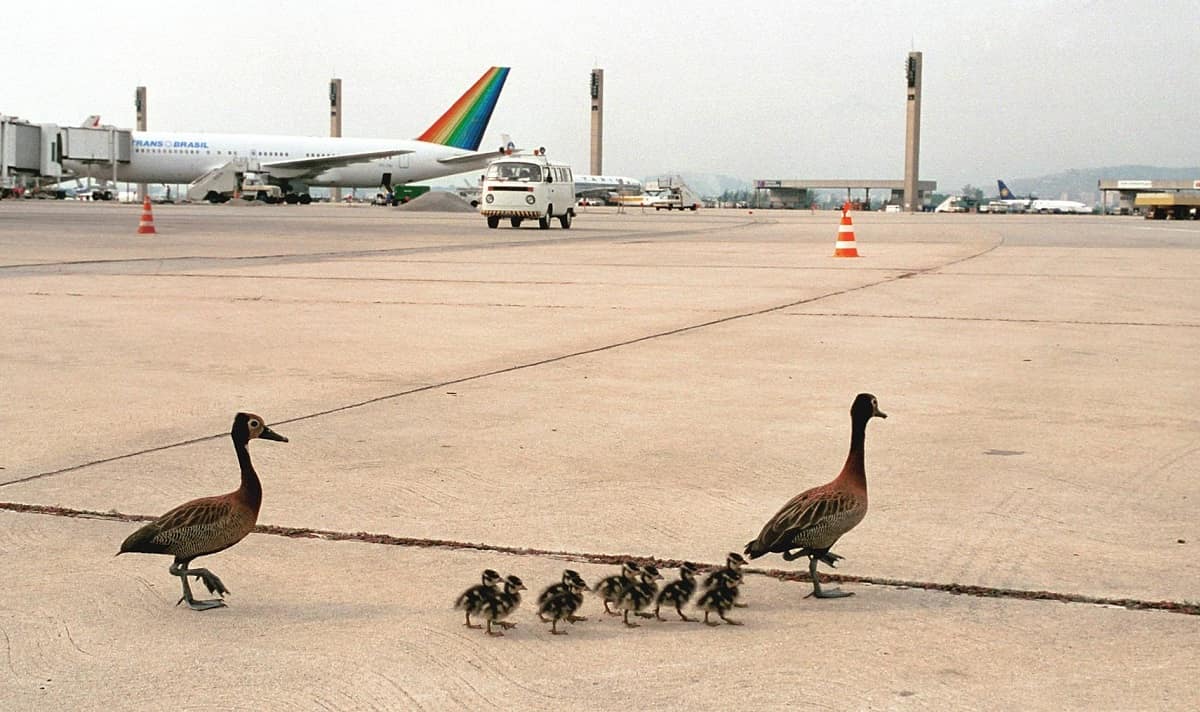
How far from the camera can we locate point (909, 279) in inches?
685

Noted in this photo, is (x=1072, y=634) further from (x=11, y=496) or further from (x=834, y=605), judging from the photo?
(x=11, y=496)

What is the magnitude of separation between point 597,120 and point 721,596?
456 feet

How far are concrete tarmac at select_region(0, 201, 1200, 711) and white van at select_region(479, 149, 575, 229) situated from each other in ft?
70.0

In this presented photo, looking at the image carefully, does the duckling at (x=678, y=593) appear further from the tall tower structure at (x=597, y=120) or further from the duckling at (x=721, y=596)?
the tall tower structure at (x=597, y=120)

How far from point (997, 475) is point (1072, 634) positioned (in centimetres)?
206

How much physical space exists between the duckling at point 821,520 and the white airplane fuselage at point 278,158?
6689 cm

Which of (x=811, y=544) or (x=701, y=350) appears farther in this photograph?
(x=701, y=350)

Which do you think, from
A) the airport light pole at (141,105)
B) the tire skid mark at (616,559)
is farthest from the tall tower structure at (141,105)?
the tire skid mark at (616,559)

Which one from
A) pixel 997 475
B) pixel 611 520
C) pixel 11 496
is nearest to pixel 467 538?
pixel 611 520

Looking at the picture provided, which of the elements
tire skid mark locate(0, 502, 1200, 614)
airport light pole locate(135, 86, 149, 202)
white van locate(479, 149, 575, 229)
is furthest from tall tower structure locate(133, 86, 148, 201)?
tire skid mark locate(0, 502, 1200, 614)

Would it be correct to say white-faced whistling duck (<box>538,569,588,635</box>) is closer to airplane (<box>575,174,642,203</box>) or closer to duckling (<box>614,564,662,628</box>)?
duckling (<box>614,564,662,628</box>)

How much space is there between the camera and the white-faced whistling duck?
3.78 metres

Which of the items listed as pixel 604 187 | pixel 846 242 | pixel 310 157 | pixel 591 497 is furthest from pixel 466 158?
pixel 591 497

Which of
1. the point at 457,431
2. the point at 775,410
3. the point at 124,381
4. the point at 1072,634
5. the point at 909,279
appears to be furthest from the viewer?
the point at 909,279
